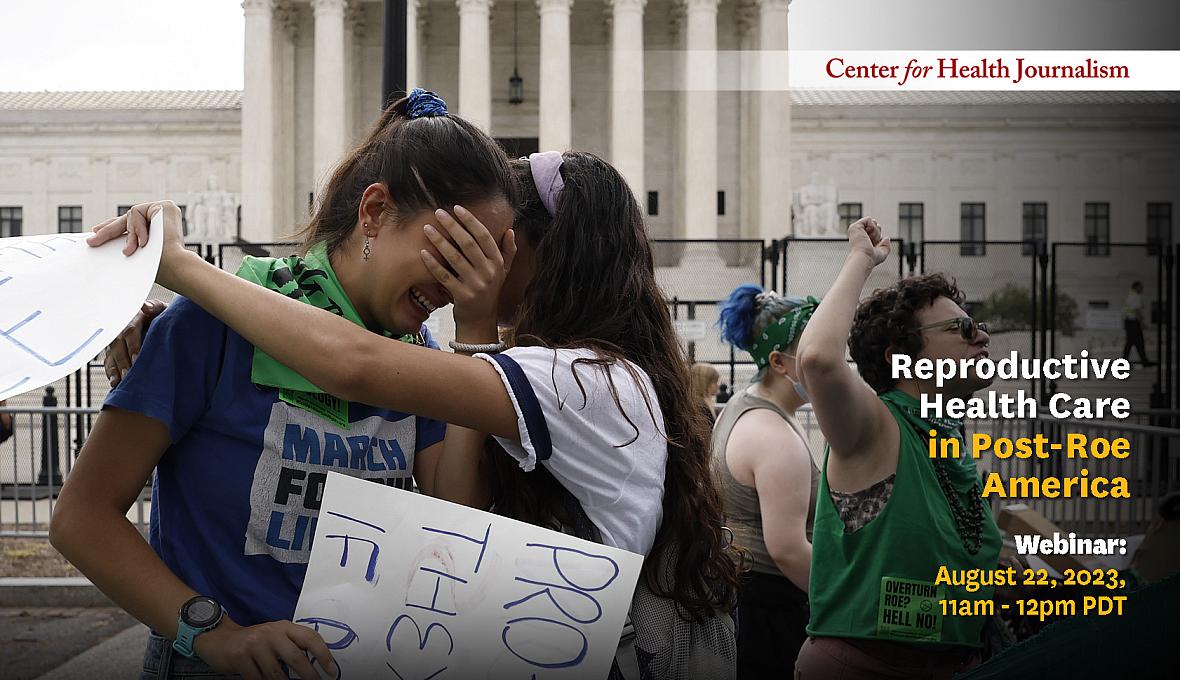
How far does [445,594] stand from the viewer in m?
1.59

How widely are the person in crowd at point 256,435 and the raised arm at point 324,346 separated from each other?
0.01 meters

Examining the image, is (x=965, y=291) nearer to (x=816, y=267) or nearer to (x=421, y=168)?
(x=421, y=168)

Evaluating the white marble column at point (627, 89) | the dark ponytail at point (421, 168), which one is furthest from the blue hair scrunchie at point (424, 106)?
the white marble column at point (627, 89)

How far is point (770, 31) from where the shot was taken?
4088cm

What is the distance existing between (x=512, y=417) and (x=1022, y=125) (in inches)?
2035

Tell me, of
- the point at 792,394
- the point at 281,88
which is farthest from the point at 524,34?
the point at 792,394

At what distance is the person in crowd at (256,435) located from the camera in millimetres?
1599

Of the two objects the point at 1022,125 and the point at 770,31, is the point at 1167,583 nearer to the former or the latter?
the point at 770,31

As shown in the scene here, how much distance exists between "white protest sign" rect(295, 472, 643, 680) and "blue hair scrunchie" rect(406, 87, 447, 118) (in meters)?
0.68

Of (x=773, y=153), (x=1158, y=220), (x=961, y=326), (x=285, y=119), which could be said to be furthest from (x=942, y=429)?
(x=1158, y=220)

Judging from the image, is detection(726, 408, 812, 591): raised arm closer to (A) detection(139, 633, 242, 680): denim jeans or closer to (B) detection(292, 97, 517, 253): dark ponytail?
(B) detection(292, 97, 517, 253): dark ponytail

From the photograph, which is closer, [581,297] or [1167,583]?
[1167,583]

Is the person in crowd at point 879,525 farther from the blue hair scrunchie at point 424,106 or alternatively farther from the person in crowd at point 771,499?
the blue hair scrunchie at point 424,106

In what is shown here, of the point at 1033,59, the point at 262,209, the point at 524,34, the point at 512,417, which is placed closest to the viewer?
the point at 512,417
